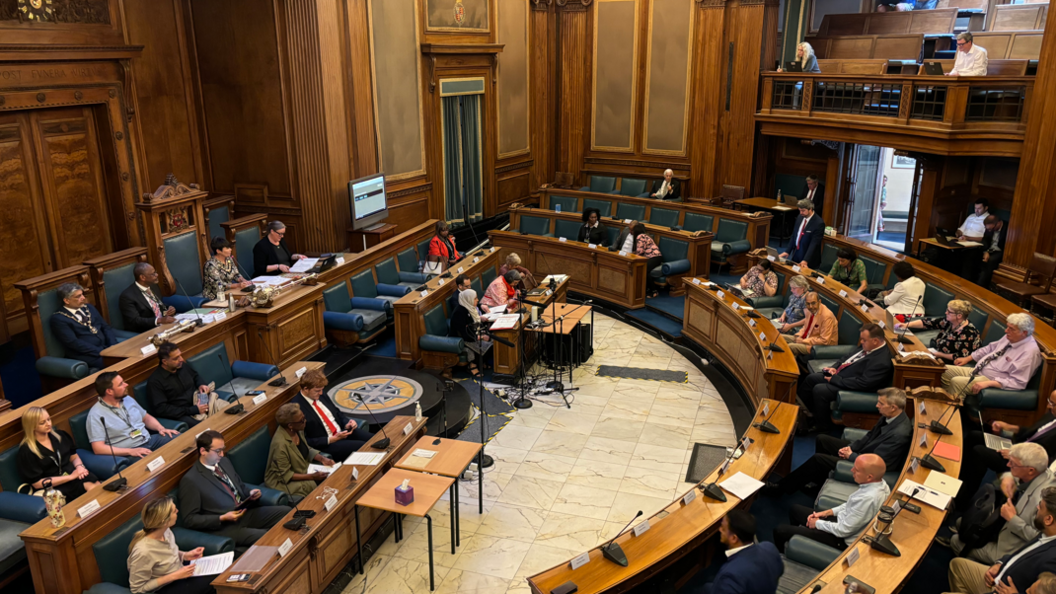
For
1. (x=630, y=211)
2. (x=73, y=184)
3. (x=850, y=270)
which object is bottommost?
(x=850, y=270)

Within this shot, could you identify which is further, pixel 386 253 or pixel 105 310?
pixel 386 253

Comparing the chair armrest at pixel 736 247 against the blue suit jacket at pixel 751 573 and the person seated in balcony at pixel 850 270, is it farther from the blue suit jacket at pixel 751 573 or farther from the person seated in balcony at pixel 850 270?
the blue suit jacket at pixel 751 573

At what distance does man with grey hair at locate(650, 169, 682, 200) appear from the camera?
41.6 ft

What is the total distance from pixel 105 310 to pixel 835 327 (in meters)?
6.74

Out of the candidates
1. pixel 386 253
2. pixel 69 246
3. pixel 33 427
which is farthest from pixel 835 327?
pixel 69 246

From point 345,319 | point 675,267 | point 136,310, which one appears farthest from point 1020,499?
point 136,310

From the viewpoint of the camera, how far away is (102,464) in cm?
499

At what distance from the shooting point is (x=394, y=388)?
7.11 m

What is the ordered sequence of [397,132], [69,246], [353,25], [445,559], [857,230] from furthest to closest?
[857,230], [397,132], [353,25], [69,246], [445,559]

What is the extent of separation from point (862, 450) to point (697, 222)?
Result: 6.43m

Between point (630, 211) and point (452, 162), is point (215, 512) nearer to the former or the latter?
point (452, 162)

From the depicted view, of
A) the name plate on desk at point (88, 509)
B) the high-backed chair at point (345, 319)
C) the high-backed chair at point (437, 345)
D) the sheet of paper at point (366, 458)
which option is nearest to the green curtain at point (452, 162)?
the high-backed chair at point (345, 319)

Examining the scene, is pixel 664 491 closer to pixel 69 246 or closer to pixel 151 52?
pixel 69 246

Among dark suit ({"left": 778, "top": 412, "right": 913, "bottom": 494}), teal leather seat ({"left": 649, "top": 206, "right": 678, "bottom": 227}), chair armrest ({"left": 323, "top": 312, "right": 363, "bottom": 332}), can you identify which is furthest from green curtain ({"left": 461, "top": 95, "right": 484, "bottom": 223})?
dark suit ({"left": 778, "top": 412, "right": 913, "bottom": 494})
